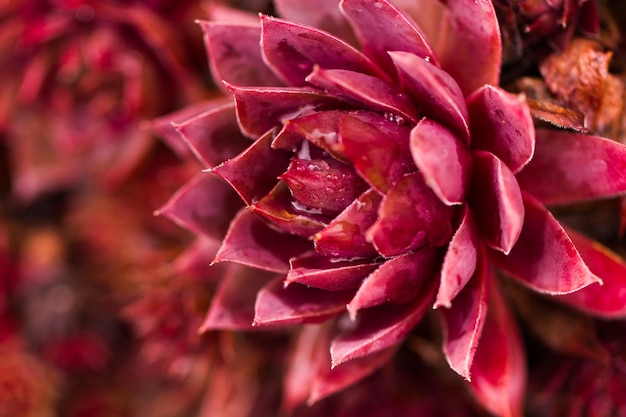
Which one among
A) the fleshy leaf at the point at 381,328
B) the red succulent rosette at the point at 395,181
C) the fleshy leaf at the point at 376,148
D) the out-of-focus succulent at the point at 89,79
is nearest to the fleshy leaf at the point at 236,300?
the red succulent rosette at the point at 395,181

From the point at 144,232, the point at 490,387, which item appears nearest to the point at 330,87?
the point at 490,387

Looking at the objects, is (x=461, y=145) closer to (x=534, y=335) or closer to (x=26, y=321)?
(x=534, y=335)

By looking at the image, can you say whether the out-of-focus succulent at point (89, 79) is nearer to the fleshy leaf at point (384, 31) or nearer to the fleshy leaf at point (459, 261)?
the fleshy leaf at point (384, 31)

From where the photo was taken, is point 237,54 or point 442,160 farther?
point 237,54

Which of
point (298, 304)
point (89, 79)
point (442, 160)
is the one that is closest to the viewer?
point (442, 160)

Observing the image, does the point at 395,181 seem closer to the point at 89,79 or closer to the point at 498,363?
the point at 498,363

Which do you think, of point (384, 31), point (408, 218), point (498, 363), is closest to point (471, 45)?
point (384, 31)

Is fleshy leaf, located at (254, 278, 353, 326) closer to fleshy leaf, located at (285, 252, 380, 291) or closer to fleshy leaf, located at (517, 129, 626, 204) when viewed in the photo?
fleshy leaf, located at (285, 252, 380, 291)
